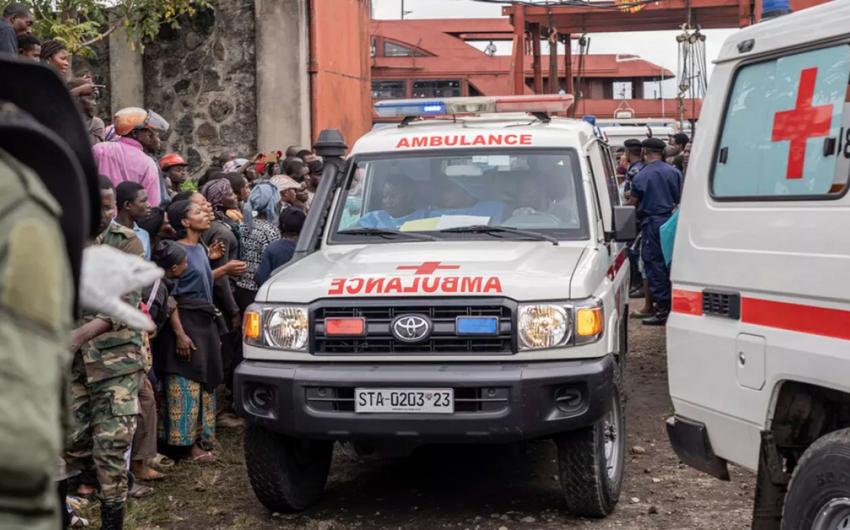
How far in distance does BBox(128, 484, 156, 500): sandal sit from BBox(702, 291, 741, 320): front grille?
10.7ft

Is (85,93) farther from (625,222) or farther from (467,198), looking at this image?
(625,222)

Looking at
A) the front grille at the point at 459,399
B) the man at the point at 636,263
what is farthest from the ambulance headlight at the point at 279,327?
the man at the point at 636,263

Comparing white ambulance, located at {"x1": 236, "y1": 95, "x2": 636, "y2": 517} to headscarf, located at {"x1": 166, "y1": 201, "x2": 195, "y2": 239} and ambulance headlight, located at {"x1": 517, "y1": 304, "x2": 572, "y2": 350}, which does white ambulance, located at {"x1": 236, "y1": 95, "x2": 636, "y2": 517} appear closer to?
ambulance headlight, located at {"x1": 517, "y1": 304, "x2": 572, "y2": 350}

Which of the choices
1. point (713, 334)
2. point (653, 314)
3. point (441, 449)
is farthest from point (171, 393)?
point (653, 314)

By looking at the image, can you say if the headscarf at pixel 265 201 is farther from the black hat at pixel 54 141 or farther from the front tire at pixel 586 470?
the black hat at pixel 54 141

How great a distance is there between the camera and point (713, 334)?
4.07 m

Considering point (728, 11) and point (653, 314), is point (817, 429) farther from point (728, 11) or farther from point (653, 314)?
point (728, 11)

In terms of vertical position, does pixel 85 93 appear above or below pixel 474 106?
above

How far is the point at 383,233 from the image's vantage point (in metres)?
6.08

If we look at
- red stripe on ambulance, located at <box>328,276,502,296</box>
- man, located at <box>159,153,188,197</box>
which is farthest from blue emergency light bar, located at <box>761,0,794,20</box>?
man, located at <box>159,153,188,197</box>

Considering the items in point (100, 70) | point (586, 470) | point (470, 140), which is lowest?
point (586, 470)

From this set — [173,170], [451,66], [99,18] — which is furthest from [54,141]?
[451,66]

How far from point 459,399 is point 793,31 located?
2.14 meters

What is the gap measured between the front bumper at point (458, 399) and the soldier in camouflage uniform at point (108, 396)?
0.64 metres
